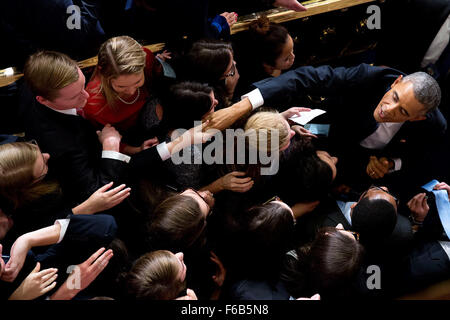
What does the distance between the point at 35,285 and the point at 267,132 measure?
142cm

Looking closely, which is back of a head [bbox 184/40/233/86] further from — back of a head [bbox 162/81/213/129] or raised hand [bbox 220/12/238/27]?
raised hand [bbox 220/12/238/27]

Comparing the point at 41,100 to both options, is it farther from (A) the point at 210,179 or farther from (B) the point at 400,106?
(B) the point at 400,106

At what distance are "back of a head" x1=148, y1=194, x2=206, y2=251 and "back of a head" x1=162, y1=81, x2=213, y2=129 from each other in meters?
0.50

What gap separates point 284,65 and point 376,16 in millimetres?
1026

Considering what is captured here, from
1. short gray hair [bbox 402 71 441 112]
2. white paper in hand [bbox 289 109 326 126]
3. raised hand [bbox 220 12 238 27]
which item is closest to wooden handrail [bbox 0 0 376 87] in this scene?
raised hand [bbox 220 12 238 27]

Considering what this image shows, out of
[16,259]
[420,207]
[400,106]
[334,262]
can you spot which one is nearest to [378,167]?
[420,207]

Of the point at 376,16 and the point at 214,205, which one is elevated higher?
the point at 376,16

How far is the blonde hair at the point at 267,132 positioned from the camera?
2.13 metres

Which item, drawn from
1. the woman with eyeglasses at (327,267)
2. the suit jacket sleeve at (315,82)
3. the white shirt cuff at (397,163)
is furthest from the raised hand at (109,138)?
the white shirt cuff at (397,163)

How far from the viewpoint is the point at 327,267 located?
1923 mm

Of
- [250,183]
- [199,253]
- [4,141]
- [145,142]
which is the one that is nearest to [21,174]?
[4,141]

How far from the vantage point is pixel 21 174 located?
1.77 meters

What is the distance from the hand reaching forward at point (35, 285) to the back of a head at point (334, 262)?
1.32 metres
